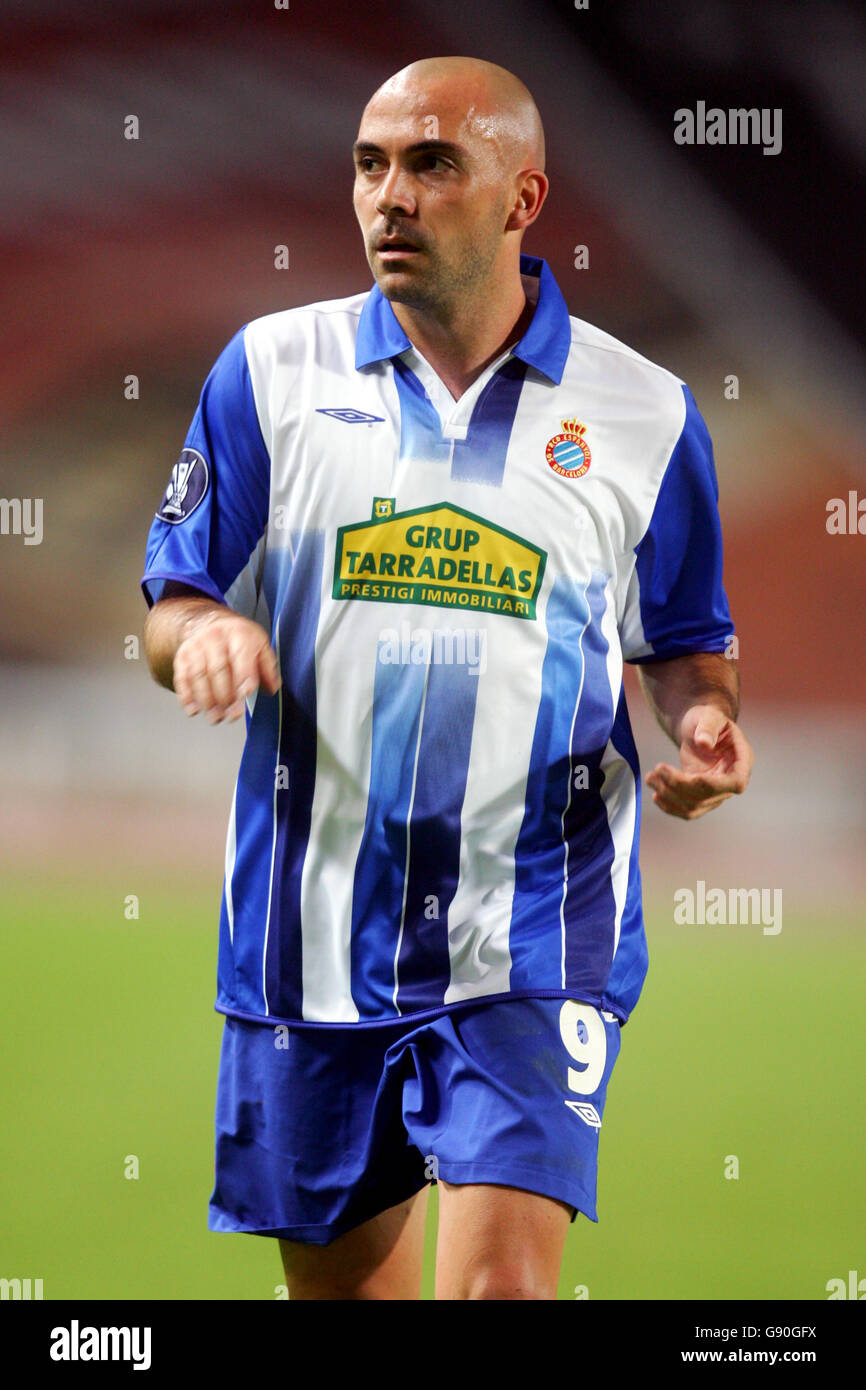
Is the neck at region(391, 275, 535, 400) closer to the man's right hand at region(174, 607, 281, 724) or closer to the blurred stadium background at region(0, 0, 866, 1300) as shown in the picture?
the man's right hand at region(174, 607, 281, 724)

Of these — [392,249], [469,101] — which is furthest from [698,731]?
[469,101]

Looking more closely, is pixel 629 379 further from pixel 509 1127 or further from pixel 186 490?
pixel 509 1127

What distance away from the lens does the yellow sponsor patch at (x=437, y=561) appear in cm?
226

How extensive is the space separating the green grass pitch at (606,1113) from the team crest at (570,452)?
1.45 meters

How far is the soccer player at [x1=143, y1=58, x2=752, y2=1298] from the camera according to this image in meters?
2.16

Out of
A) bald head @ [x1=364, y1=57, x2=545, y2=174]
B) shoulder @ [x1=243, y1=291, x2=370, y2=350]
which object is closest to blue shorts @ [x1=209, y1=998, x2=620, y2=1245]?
shoulder @ [x1=243, y1=291, x2=370, y2=350]

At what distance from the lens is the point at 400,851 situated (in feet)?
7.23

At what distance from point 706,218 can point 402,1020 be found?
1842 millimetres

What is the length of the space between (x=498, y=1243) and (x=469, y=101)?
153 cm

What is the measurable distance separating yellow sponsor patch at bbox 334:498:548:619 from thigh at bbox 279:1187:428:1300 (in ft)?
2.84

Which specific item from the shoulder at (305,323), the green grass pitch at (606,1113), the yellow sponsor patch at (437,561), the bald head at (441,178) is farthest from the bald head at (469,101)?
the green grass pitch at (606,1113)

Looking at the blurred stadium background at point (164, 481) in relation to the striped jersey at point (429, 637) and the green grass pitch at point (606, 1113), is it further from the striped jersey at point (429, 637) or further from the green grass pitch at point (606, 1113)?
the striped jersey at point (429, 637)
